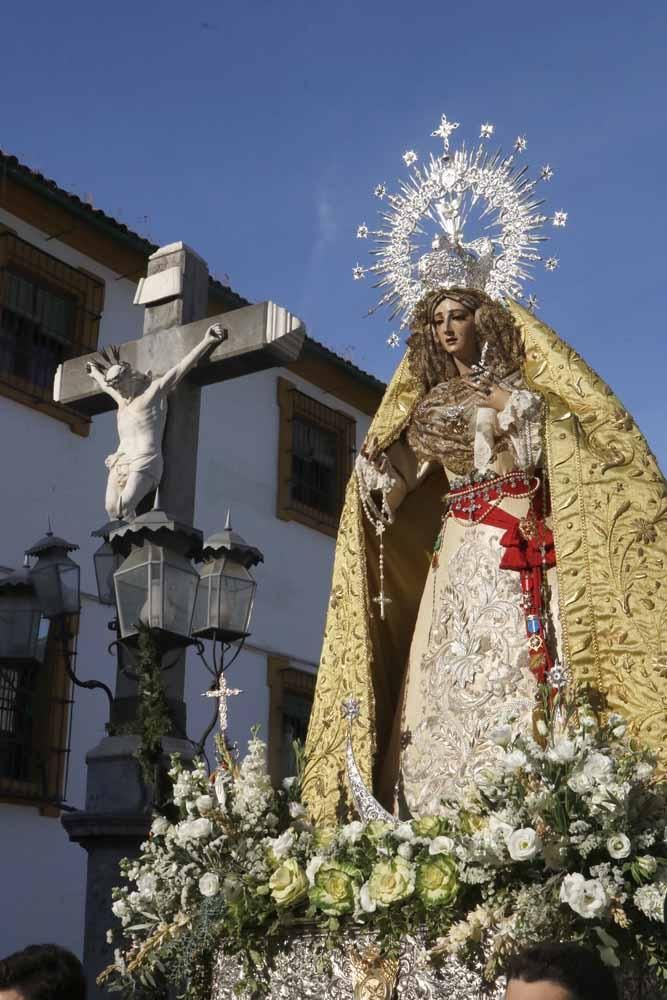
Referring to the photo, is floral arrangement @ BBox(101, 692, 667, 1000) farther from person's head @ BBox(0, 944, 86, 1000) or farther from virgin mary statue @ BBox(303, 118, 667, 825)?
person's head @ BBox(0, 944, 86, 1000)

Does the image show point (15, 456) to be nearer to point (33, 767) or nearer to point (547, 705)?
point (33, 767)

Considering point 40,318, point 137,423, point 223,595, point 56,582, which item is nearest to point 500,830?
point 223,595

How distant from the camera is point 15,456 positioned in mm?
9727

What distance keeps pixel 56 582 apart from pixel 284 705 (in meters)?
6.37

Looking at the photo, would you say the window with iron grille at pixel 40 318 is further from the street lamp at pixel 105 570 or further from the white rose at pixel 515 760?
the white rose at pixel 515 760

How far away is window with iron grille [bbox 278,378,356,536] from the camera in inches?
489

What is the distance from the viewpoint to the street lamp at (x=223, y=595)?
15.8 feet

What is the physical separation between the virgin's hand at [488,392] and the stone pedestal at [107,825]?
149 centimetres

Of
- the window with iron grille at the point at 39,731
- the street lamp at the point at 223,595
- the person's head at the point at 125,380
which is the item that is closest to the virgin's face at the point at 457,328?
the street lamp at the point at 223,595

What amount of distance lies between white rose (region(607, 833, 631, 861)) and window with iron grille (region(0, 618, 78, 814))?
663 cm

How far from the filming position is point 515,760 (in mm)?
3092

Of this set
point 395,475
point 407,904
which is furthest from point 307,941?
point 395,475

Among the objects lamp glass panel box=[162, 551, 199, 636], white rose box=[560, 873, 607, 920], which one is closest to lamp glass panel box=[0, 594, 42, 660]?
lamp glass panel box=[162, 551, 199, 636]

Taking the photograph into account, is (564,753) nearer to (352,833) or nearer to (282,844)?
(352,833)
